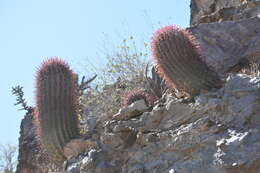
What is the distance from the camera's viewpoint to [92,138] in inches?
205

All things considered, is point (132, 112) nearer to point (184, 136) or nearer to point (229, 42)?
point (184, 136)

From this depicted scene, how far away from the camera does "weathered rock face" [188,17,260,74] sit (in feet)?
20.3

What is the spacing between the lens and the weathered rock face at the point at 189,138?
3.83 meters

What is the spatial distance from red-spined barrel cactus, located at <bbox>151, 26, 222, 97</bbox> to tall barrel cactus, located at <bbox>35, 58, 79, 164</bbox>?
4.23 ft

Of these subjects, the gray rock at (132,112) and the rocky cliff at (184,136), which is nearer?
the rocky cliff at (184,136)

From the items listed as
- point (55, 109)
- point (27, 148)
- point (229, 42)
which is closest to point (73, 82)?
point (55, 109)

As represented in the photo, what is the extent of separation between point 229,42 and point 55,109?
8.36 feet

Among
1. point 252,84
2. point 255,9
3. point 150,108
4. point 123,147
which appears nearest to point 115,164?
point 123,147

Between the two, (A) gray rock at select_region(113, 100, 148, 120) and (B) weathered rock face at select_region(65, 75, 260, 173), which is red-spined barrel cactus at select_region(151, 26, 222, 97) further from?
(A) gray rock at select_region(113, 100, 148, 120)

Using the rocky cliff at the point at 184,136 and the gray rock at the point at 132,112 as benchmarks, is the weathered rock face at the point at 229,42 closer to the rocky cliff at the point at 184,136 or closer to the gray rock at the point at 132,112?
the rocky cliff at the point at 184,136

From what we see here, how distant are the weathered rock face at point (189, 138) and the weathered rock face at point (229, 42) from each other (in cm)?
141

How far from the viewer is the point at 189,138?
421 centimetres

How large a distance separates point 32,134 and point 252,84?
5.94 meters

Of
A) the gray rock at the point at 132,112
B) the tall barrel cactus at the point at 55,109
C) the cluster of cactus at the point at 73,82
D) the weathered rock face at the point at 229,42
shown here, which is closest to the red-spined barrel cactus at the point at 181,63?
the cluster of cactus at the point at 73,82
